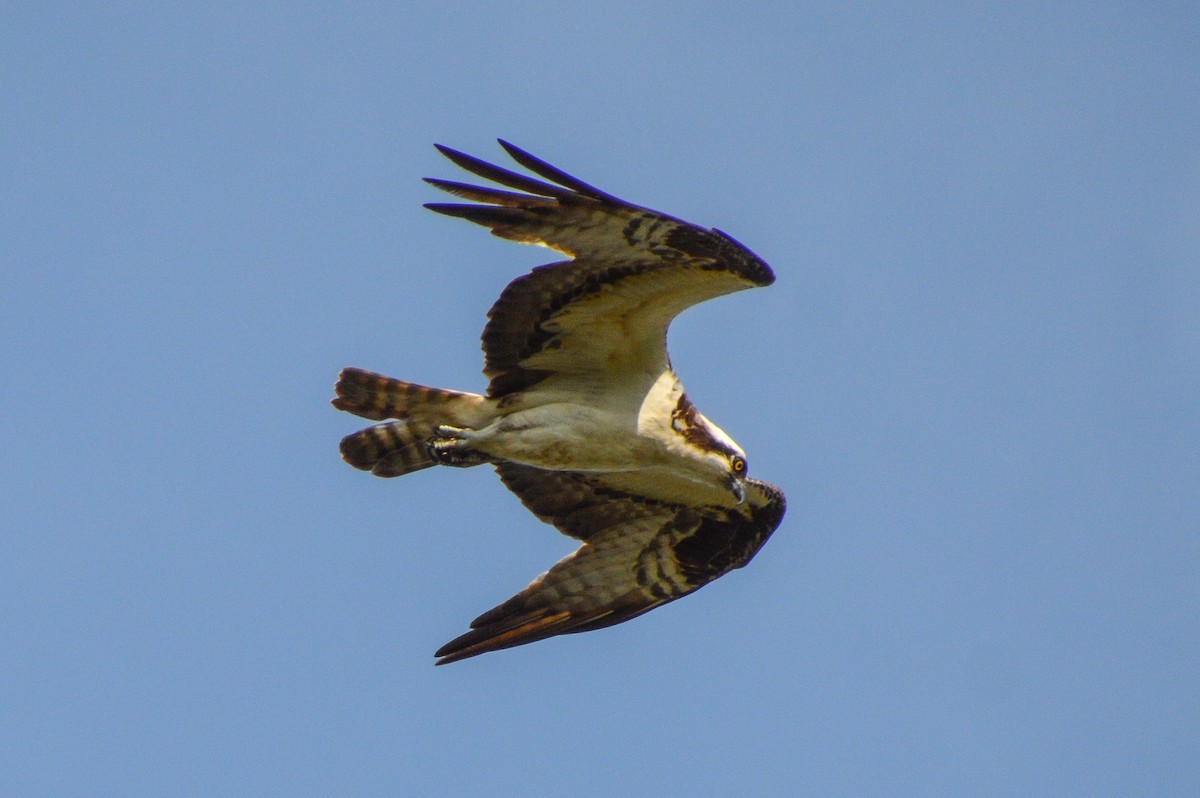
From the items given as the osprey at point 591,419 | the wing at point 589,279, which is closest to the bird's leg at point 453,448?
the osprey at point 591,419

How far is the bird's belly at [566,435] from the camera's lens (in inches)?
406

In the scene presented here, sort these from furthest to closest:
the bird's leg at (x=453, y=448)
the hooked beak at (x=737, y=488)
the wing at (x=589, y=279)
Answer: the hooked beak at (x=737, y=488) < the bird's leg at (x=453, y=448) < the wing at (x=589, y=279)

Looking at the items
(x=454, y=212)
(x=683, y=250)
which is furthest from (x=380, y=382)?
(x=683, y=250)

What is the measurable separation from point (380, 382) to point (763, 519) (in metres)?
2.97

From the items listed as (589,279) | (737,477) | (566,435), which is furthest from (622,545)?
(589,279)

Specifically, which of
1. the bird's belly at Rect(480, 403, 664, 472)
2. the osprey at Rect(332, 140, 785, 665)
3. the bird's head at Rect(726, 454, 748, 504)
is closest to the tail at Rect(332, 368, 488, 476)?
the osprey at Rect(332, 140, 785, 665)

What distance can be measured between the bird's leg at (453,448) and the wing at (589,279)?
42cm

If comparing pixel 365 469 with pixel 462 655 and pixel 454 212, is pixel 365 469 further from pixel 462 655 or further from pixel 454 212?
pixel 454 212

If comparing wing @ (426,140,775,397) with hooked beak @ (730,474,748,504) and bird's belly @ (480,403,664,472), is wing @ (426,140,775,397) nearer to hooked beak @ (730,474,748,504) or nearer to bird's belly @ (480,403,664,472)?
bird's belly @ (480,403,664,472)

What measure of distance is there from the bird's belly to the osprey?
0.01 meters

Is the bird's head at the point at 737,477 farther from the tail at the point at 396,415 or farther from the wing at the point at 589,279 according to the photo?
the tail at the point at 396,415

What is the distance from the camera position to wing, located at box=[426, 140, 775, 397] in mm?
9109

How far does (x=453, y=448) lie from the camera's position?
10.2 metres

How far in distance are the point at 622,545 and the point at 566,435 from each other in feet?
4.53
